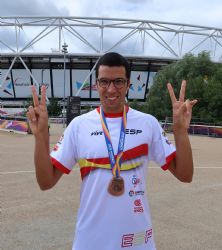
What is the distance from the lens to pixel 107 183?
2396 mm

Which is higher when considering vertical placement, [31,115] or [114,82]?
[114,82]

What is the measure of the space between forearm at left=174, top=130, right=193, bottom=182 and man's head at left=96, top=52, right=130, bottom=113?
16.3 inches

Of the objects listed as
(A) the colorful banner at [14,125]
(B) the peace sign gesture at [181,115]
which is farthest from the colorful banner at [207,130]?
(B) the peace sign gesture at [181,115]

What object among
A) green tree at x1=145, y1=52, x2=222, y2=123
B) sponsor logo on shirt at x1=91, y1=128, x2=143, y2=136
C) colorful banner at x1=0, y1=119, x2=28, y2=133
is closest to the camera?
sponsor logo on shirt at x1=91, y1=128, x2=143, y2=136

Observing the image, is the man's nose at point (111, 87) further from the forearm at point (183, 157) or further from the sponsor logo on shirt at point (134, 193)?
the sponsor logo on shirt at point (134, 193)

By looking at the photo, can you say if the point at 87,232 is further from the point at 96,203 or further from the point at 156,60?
the point at 156,60

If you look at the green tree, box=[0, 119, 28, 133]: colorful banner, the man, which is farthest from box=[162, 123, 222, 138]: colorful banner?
the man

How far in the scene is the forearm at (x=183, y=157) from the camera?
2.54 meters

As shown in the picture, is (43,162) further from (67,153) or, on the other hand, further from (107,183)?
(107,183)

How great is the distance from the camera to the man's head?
8.35 ft

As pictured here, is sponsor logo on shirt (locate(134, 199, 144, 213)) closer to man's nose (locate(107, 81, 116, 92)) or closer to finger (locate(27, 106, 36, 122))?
man's nose (locate(107, 81, 116, 92))

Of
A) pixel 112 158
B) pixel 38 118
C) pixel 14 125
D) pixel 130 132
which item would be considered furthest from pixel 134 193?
pixel 14 125

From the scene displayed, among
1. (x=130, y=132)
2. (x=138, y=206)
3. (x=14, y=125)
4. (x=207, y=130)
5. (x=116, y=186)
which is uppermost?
(x=130, y=132)

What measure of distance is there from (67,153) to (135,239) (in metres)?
0.66
